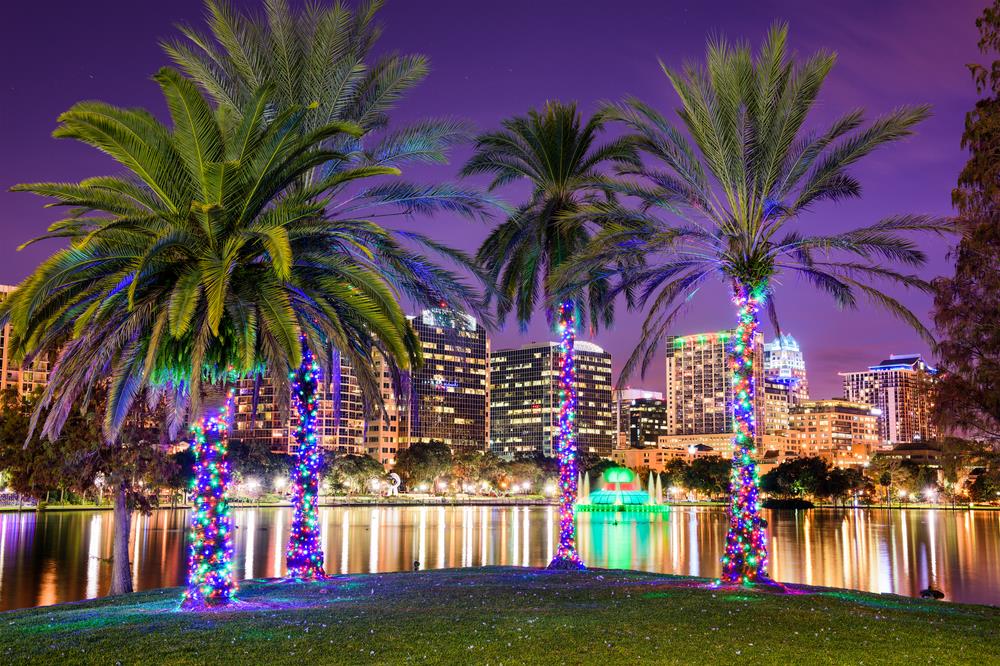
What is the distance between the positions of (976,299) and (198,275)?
19685 millimetres

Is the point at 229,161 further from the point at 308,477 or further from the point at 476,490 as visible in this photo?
the point at 476,490

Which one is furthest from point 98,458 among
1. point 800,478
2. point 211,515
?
point 800,478

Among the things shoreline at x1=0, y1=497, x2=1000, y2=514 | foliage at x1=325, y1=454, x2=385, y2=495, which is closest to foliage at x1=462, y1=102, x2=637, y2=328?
shoreline at x1=0, y1=497, x2=1000, y2=514

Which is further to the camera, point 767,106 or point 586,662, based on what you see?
point 767,106

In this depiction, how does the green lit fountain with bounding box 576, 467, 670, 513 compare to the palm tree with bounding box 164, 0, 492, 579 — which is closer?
the palm tree with bounding box 164, 0, 492, 579

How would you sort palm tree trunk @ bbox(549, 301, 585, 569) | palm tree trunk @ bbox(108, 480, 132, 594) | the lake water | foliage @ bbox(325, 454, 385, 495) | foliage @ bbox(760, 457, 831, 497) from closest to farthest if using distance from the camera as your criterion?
1. palm tree trunk @ bbox(108, 480, 132, 594)
2. palm tree trunk @ bbox(549, 301, 585, 569)
3. the lake water
4. foliage @ bbox(325, 454, 385, 495)
5. foliage @ bbox(760, 457, 831, 497)

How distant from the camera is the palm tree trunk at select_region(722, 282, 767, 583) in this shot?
1820 centimetres

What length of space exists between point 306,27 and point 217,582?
11.2 metres

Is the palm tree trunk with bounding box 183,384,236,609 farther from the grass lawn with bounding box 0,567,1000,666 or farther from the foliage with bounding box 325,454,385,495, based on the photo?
the foliage with bounding box 325,454,385,495

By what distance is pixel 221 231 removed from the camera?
48.4 ft

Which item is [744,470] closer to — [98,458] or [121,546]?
[121,546]

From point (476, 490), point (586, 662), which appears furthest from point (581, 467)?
point (586, 662)

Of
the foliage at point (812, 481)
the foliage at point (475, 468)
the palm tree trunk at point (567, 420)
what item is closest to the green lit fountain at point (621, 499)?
the foliage at point (812, 481)

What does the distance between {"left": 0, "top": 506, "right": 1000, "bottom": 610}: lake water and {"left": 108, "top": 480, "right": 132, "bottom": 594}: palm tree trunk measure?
3.12 metres
